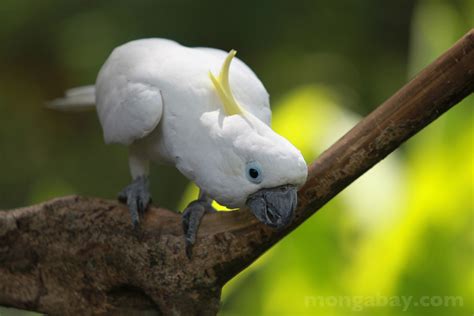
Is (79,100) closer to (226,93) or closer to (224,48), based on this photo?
(226,93)

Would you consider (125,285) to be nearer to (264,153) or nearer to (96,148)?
(264,153)

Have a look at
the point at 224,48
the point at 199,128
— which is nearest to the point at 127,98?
the point at 199,128

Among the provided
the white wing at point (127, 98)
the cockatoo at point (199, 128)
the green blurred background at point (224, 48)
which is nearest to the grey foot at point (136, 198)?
the cockatoo at point (199, 128)

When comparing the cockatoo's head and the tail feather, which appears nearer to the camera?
the cockatoo's head

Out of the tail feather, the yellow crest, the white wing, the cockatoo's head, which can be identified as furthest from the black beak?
the tail feather

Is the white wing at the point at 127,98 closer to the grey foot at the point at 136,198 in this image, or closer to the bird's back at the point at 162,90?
the bird's back at the point at 162,90

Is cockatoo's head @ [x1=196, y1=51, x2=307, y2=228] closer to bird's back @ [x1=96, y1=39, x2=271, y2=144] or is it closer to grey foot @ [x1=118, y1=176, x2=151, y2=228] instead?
bird's back @ [x1=96, y1=39, x2=271, y2=144]
